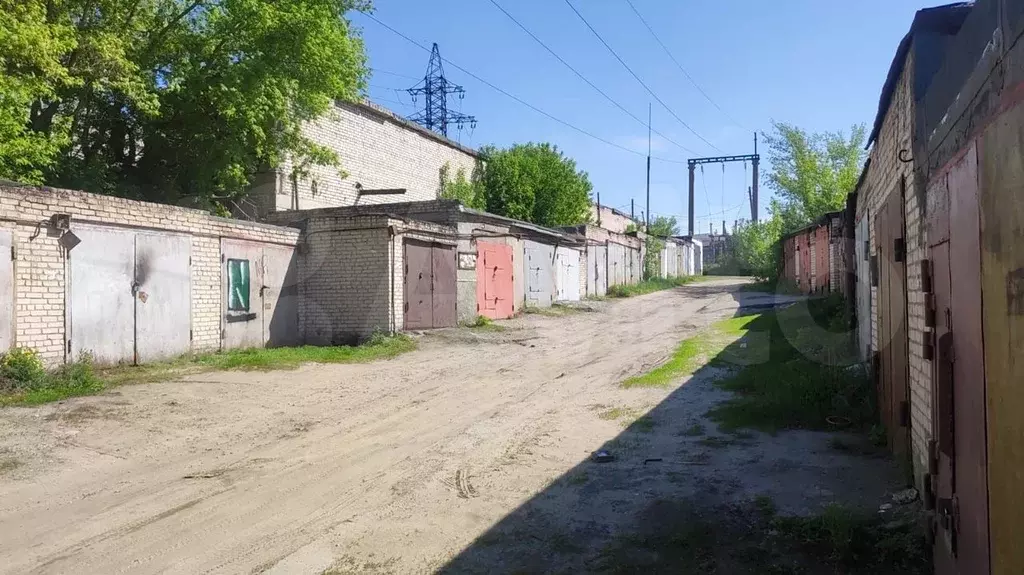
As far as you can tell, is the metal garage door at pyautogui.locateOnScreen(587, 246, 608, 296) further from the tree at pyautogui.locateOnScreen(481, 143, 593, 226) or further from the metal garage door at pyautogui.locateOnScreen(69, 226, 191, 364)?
the metal garage door at pyautogui.locateOnScreen(69, 226, 191, 364)

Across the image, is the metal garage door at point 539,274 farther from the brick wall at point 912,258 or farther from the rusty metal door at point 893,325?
the brick wall at point 912,258

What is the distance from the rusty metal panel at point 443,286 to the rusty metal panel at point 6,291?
8344mm

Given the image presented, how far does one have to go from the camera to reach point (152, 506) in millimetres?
4867

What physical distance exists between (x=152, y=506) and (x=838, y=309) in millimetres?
11568

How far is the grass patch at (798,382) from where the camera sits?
23.1 ft

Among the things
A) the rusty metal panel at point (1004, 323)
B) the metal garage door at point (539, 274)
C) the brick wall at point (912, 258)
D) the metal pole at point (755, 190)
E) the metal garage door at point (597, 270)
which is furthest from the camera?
the metal pole at point (755, 190)

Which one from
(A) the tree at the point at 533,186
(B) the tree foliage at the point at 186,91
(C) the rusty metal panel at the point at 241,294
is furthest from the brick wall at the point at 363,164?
(C) the rusty metal panel at the point at 241,294

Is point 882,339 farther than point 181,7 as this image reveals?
No

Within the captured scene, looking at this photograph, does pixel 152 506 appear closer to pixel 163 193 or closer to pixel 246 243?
pixel 246 243

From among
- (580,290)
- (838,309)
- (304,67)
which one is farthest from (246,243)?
(580,290)

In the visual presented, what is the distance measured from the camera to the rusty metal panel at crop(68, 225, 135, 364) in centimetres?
958

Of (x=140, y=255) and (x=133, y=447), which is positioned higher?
(x=140, y=255)

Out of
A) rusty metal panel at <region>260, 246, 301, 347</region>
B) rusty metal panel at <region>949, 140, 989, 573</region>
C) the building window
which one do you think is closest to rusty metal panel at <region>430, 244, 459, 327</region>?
rusty metal panel at <region>260, 246, 301, 347</region>

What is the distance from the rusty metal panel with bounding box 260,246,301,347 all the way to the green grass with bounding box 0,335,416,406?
85 cm
